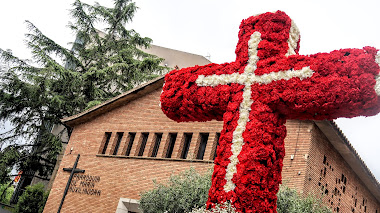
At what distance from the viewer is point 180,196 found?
862 centimetres

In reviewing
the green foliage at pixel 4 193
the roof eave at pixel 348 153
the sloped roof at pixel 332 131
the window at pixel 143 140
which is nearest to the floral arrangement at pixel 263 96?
the roof eave at pixel 348 153

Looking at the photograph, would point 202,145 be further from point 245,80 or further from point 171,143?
point 245,80

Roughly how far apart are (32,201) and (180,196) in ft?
44.3

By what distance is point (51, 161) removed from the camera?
22641mm

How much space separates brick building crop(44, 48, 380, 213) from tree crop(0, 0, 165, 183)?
4.62 meters

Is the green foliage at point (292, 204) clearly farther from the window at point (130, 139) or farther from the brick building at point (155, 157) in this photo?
the window at point (130, 139)

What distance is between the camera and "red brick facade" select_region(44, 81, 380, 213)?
11.5 meters

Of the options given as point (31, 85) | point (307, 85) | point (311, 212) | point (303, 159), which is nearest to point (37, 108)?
point (31, 85)

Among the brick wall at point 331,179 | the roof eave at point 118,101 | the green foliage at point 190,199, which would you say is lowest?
the green foliage at point 190,199

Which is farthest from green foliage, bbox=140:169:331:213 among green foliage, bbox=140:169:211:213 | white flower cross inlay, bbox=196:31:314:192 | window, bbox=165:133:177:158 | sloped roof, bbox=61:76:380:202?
window, bbox=165:133:177:158

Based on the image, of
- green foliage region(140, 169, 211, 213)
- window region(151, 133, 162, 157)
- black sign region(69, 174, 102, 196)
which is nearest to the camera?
green foliage region(140, 169, 211, 213)

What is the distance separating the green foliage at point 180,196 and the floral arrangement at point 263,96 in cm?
236

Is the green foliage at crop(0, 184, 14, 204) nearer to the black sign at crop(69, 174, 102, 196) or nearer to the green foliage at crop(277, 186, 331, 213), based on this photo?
the black sign at crop(69, 174, 102, 196)

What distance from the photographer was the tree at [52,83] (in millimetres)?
21047
